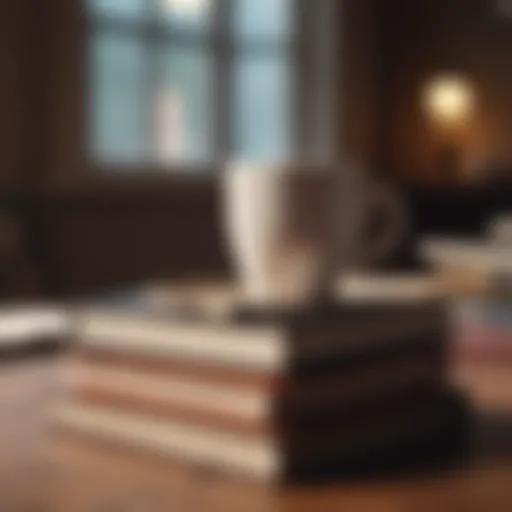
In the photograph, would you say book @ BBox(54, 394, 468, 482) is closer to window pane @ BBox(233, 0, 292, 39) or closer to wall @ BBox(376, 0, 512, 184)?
window pane @ BBox(233, 0, 292, 39)

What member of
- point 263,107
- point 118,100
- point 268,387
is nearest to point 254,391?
point 268,387

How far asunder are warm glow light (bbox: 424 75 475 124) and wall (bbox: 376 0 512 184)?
0.16 feet

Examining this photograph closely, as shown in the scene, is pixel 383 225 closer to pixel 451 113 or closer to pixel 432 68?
pixel 451 113

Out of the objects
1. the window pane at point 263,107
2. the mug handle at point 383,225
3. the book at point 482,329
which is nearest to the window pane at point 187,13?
the window pane at point 263,107

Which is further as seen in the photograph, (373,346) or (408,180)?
(408,180)

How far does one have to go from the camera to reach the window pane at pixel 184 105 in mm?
4562

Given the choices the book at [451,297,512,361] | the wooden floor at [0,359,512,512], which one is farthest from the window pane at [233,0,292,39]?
the wooden floor at [0,359,512,512]

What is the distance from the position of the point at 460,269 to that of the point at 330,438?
1.15m

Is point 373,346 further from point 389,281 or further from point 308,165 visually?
point 389,281

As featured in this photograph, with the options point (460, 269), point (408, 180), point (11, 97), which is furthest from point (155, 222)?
point (460, 269)

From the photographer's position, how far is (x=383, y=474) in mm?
710

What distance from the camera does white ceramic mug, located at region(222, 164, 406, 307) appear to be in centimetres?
81

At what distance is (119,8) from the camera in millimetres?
4387

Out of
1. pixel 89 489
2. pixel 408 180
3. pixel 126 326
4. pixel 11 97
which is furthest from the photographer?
pixel 408 180
